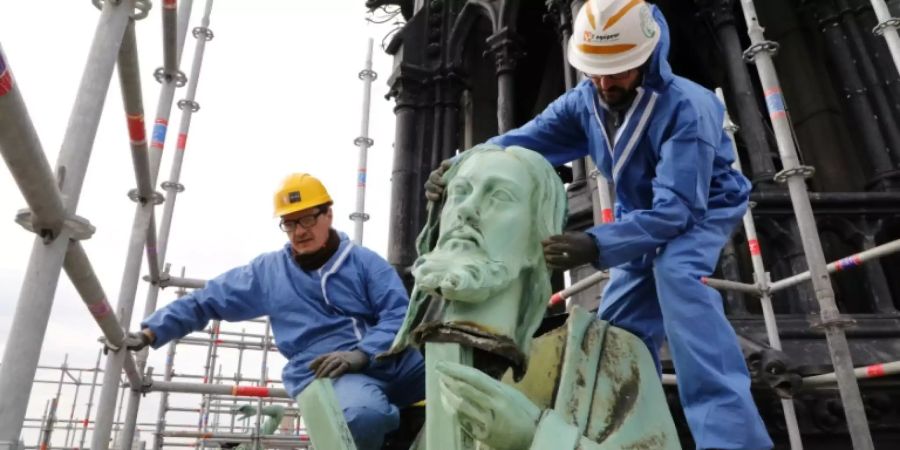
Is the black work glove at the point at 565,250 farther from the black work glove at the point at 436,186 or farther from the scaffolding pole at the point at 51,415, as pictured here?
the scaffolding pole at the point at 51,415

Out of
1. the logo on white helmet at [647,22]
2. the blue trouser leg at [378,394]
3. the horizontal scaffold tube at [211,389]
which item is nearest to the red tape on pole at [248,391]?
the horizontal scaffold tube at [211,389]

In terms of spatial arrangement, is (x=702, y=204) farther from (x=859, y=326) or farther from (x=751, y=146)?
(x=751, y=146)

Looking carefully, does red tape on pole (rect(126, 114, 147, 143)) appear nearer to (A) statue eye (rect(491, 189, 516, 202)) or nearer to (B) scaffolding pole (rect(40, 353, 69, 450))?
(A) statue eye (rect(491, 189, 516, 202))

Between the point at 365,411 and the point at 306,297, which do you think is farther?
the point at 306,297

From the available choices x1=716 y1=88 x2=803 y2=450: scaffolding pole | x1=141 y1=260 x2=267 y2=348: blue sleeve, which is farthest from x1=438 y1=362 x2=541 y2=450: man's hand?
x1=716 y1=88 x2=803 y2=450: scaffolding pole

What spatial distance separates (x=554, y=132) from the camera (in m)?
2.40

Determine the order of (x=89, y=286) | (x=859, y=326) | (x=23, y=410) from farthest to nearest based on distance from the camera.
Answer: (x=859, y=326), (x=89, y=286), (x=23, y=410)

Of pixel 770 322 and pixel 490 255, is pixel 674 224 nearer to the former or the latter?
pixel 490 255

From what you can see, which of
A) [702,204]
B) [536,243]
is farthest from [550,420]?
[702,204]

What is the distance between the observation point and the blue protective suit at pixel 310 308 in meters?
2.52

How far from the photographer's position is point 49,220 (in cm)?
161

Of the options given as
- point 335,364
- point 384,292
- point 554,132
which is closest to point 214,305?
point 384,292

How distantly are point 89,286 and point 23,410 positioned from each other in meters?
0.78

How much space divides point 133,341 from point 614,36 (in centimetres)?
225
